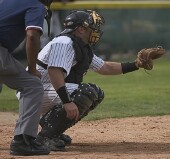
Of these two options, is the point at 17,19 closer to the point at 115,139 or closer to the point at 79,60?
the point at 79,60

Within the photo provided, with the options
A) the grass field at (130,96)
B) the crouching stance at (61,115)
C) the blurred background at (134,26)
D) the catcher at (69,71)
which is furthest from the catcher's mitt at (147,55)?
the blurred background at (134,26)

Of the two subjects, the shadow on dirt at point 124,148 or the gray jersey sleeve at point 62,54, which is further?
the shadow on dirt at point 124,148

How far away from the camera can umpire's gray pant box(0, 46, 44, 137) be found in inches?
233

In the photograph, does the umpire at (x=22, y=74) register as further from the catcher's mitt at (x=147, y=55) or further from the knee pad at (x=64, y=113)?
the catcher's mitt at (x=147, y=55)

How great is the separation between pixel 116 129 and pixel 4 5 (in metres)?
2.60

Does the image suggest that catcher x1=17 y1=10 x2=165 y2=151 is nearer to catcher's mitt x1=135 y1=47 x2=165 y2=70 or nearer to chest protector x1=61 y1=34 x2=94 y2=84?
chest protector x1=61 y1=34 x2=94 y2=84

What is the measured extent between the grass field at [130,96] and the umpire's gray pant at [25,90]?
2977 mm

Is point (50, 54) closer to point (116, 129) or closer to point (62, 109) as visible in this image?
point (62, 109)

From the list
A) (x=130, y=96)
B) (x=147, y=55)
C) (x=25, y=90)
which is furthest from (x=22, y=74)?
(x=130, y=96)

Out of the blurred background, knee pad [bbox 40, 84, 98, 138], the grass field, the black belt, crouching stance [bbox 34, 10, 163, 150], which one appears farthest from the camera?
the blurred background

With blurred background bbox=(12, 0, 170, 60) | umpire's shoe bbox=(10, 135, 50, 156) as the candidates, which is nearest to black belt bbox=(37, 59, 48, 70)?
umpire's shoe bbox=(10, 135, 50, 156)

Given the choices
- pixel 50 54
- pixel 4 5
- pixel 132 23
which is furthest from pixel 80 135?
pixel 132 23

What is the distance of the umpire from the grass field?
2.97 m

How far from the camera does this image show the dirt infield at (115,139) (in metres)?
5.98
